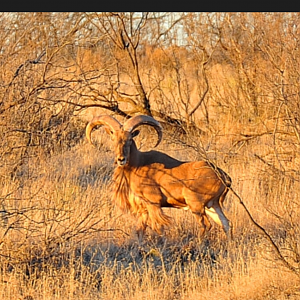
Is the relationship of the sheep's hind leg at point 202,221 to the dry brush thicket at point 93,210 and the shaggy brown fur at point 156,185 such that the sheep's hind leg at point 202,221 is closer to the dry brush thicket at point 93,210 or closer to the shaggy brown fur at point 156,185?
the shaggy brown fur at point 156,185

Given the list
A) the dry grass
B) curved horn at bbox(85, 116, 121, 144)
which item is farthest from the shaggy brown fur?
the dry grass

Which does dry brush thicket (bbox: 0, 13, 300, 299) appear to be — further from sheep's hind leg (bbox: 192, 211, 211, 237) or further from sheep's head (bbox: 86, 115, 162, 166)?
sheep's head (bbox: 86, 115, 162, 166)

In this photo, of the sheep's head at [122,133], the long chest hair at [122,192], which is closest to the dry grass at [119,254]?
the long chest hair at [122,192]

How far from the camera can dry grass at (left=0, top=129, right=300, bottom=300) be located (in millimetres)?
5941

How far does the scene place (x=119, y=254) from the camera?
7.39 metres

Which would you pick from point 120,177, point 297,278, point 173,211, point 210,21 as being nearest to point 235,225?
point 173,211

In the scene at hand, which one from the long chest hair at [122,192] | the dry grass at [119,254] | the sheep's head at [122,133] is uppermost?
the sheep's head at [122,133]

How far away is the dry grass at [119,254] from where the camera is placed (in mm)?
5941

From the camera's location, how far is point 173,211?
8828mm

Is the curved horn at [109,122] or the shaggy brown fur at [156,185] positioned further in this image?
the curved horn at [109,122]

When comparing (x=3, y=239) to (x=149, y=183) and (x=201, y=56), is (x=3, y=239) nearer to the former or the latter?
(x=149, y=183)

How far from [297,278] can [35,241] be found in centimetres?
309

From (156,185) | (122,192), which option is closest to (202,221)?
(156,185)

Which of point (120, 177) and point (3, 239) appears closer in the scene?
point (3, 239)
